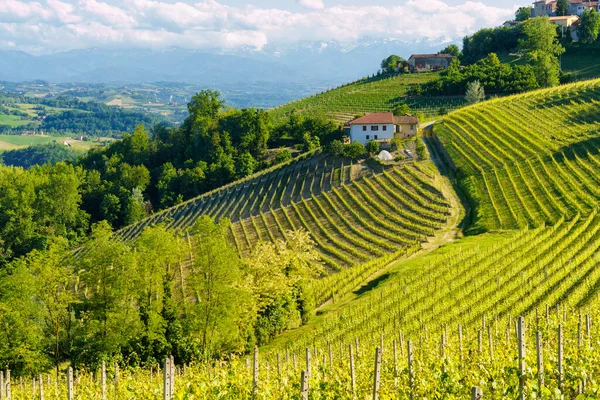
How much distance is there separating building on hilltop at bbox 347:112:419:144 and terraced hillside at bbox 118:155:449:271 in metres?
4.56

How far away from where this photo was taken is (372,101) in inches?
4215

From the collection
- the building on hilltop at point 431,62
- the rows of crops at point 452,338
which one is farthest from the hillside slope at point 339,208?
the building on hilltop at point 431,62

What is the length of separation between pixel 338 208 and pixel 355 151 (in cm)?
1114

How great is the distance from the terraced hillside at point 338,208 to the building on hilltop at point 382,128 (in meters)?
4.56

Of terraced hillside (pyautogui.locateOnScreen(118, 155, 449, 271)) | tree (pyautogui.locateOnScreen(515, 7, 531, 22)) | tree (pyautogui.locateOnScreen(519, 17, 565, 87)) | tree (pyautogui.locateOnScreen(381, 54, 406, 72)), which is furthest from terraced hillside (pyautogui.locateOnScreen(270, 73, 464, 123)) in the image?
tree (pyautogui.locateOnScreen(515, 7, 531, 22))

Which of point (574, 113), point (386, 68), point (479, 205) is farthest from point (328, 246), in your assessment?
point (386, 68)

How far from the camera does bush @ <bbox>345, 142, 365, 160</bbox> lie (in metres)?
67.2

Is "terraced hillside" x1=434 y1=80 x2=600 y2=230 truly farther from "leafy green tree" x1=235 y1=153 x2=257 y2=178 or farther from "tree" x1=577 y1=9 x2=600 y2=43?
"tree" x1=577 y1=9 x2=600 y2=43

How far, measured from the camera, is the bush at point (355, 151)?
67250mm

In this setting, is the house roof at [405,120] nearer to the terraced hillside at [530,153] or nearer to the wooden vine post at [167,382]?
the terraced hillside at [530,153]

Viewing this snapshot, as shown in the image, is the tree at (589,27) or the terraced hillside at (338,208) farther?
the tree at (589,27)

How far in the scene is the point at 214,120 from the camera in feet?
339

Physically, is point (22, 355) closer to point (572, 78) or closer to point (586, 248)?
point (586, 248)

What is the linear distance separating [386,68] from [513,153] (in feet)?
263
